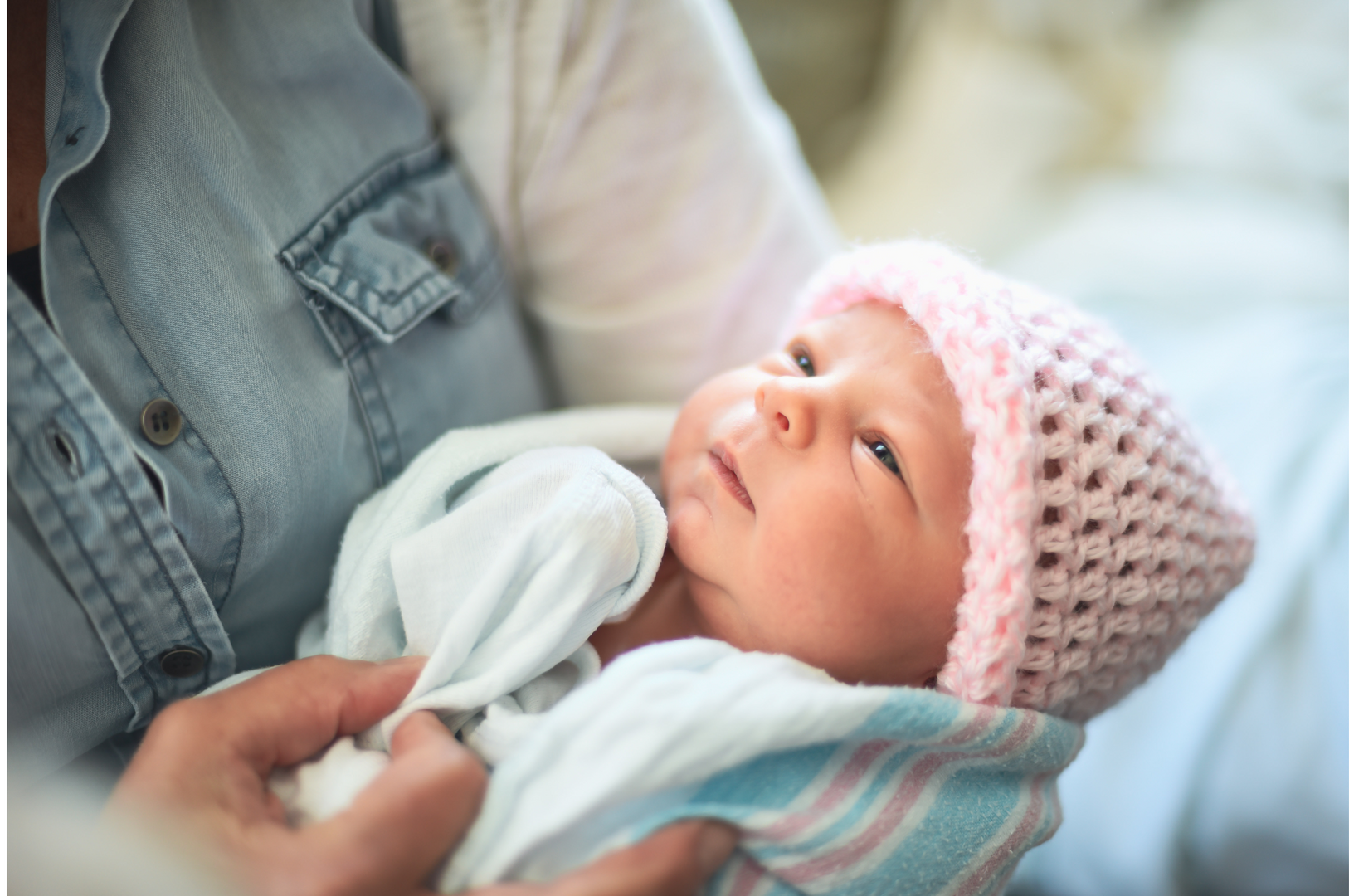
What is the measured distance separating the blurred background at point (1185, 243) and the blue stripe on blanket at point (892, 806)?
33 centimetres

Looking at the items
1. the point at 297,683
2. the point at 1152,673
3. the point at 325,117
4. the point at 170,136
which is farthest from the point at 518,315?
the point at 1152,673

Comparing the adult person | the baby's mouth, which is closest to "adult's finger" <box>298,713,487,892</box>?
the adult person

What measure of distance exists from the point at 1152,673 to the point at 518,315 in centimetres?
81

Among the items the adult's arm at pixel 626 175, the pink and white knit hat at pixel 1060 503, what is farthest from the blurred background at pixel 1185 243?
the adult's arm at pixel 626 175

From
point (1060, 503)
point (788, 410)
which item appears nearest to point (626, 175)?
point (788, 410)

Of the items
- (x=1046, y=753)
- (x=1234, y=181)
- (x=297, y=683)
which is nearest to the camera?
(x=297, y=683)

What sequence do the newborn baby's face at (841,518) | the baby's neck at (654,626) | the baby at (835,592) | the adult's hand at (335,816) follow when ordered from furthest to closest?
the baby's neck at (654,626), the newborn baby's face at (841,518), the baby at (835,592), the adult's hand at (335,816)

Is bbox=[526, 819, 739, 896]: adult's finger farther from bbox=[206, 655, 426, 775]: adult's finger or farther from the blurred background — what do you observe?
the blurred background

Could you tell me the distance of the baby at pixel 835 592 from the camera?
638mm

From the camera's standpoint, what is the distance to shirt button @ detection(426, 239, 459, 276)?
0.87 meters

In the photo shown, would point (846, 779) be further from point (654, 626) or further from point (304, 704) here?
point (304, 704)

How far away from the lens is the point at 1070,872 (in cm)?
99

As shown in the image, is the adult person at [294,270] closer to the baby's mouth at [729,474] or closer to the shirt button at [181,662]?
the shirt button at [181,662]

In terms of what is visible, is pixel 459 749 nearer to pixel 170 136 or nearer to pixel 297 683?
pixel 297 683
